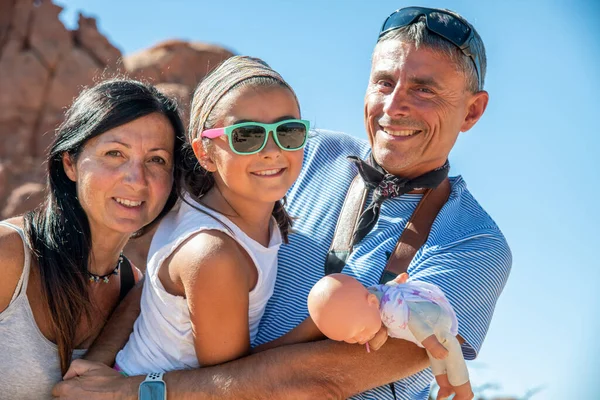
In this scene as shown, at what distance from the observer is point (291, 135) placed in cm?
377

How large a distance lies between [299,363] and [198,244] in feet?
2.42

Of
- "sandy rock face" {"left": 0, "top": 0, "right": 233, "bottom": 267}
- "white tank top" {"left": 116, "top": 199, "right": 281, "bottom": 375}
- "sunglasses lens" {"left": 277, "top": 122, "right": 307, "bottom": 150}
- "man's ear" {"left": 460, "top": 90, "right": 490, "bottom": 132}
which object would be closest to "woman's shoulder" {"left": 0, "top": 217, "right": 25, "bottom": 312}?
"white tank top" {"left": 116, "top": 199, "right": 281, "bottom": 375}

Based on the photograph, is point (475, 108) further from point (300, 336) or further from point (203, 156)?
point (300, 336)

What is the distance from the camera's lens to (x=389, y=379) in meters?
3.59

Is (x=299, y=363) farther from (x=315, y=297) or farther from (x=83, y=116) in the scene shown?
(x=83, y=116)

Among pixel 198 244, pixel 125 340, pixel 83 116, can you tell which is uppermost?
pixel 83 116

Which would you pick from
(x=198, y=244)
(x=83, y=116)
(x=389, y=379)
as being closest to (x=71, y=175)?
(x=83, y=116)

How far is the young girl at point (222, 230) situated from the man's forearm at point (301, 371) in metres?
0.11

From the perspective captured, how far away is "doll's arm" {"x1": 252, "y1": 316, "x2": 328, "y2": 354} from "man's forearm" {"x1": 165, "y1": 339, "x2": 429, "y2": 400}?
2.0 inches

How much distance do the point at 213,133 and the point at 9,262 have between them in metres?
1.22

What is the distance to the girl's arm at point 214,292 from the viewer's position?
11.3ft

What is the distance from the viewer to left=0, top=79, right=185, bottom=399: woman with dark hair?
12.6 feet

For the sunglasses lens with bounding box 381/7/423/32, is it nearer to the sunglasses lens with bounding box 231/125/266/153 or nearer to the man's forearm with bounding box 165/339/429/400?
the sunglasses lens with bounding box 231/125/266/153

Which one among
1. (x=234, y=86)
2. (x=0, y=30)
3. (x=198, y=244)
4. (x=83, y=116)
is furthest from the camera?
(x=0, y=30)
